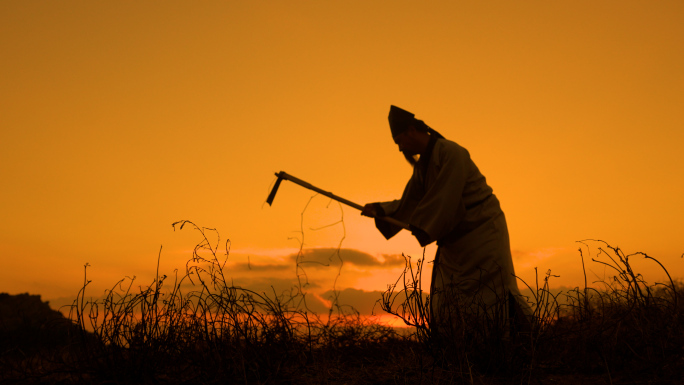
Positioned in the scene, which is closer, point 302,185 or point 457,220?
point 457,220

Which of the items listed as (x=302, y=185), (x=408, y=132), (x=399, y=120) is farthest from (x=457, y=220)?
(x=302, y=185)

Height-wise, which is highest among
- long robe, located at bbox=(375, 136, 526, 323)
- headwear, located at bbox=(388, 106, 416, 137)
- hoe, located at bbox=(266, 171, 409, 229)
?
headwear, located at bbox=(388, 106, 416, 137)

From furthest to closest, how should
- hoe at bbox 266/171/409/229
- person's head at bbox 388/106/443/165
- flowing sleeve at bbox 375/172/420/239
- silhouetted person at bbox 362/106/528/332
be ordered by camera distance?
1. hoe at bbox 266/171/409/229
2. flowing sleeve at bbox 375/172/420/239
3. person's head at bbox 388/106/443/165
4. silhouetted person at bbox 362/106/528/332

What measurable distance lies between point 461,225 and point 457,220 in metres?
0.07

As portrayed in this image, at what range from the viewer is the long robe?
479 cm

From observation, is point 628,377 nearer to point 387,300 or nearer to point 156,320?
point 387,300

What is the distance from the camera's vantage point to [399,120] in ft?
17.8

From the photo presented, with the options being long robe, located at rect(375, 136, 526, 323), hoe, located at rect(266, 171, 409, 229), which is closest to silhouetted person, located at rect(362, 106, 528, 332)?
long robe, located at rect(375, 136, 526, 323)

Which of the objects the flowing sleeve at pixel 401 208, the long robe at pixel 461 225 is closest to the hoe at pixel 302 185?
the flowing sleeve at pixel 401 208

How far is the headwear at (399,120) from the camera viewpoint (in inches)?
213

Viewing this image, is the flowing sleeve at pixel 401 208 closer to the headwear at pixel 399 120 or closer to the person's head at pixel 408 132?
the person's head at pixel 408 132

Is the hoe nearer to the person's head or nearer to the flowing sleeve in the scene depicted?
the flowing sleeve

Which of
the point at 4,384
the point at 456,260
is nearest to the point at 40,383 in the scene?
the point at 4,384

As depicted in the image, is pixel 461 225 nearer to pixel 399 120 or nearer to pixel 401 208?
pixel 401 208
